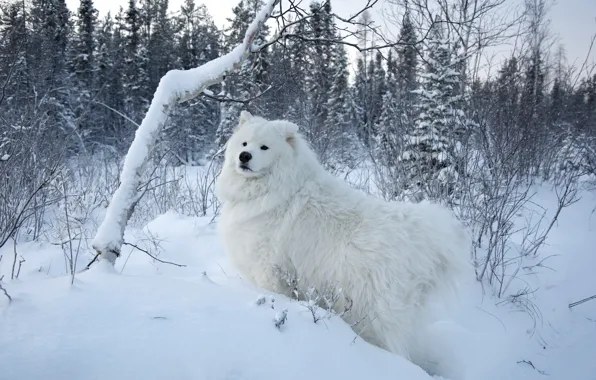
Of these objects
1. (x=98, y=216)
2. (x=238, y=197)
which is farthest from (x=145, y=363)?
(x=98, y=216)

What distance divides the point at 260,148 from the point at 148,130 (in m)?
1.03

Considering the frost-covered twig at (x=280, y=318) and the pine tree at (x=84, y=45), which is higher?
the pine tree at (x=84, y=45)

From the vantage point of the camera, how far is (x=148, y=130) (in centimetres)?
270

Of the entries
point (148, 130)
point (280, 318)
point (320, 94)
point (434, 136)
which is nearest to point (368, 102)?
point (320, 94)

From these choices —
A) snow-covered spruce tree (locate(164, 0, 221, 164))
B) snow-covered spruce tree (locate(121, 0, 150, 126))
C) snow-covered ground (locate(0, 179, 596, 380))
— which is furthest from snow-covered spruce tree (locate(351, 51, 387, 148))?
snow-covered spruce tree (locate(121, 0, 150, 126))

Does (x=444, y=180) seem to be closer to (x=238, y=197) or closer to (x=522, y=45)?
(x=522, y=45)

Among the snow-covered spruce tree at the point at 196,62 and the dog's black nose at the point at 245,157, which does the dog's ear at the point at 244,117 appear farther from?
the snow-covered spruce tree at the point at 196,62

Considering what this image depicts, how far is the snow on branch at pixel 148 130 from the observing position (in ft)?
8.05

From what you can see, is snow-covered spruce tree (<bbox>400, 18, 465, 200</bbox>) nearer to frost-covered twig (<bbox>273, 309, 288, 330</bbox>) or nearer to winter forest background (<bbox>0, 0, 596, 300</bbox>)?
winter forest background (<bbox>0, 0, 596, 300</bbox>)

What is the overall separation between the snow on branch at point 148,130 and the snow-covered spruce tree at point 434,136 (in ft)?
7.46

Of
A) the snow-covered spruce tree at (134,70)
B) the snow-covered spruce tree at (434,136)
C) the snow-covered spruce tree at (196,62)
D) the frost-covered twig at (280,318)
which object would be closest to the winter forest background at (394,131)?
the snow-covered spruce tree at (434,136)

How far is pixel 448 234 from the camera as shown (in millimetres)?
2896

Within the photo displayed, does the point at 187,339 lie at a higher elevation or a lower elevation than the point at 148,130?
lower

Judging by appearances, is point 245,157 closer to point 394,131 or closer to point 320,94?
point 394,131
